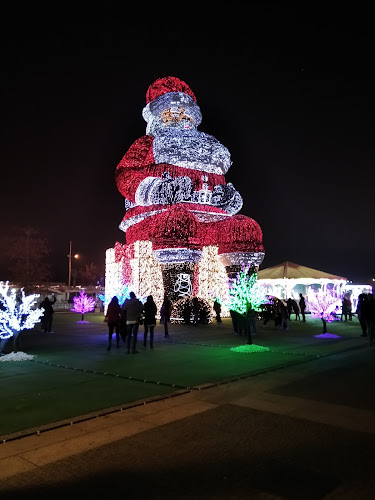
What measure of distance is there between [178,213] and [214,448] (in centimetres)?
1533

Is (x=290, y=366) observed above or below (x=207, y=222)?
below

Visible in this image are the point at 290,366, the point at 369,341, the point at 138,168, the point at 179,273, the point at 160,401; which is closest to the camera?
the point at 160,401

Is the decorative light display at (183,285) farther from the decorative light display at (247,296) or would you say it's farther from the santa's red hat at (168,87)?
the santa's red hat at (168,87)

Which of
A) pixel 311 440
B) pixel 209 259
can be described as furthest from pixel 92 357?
pixel 209 259

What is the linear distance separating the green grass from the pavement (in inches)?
20.8

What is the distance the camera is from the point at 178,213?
19125mm

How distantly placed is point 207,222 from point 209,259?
1907 mm

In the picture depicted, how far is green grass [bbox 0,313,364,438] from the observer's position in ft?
18.7

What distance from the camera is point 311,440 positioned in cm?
446

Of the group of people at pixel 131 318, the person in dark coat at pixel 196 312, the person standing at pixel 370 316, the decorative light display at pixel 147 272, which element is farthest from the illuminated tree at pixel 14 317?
the decorative light display at pixel 147 272

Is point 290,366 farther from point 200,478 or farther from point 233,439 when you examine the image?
point 200,478

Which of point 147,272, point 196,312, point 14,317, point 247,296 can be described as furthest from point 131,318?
point 147,272

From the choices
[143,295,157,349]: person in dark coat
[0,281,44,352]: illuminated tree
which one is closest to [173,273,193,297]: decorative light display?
[143,295,157,349]: person in dark coat

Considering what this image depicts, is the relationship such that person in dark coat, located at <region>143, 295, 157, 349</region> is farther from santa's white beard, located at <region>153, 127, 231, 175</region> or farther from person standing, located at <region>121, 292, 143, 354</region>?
santa's white beard, located at <region>153, 127, 231, 175</region>
